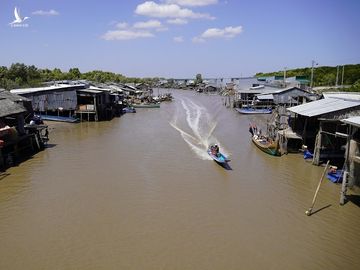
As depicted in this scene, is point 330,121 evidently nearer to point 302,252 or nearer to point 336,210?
point 336,210

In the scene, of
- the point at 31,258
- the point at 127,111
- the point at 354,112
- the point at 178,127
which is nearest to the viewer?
the point at 31,258

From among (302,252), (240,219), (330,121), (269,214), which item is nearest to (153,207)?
(240,219)

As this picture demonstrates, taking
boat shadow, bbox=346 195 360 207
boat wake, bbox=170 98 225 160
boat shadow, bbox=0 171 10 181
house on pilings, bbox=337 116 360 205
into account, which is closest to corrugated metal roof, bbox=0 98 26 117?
boat shadow, bbox=0 171 10 181

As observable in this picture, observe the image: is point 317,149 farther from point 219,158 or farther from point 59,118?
point 59,118

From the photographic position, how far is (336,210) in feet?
41.6

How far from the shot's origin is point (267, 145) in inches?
829

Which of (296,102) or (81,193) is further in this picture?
(296,102)

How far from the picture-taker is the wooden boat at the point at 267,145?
2042 cm

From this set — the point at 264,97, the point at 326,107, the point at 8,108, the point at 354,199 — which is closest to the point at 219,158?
the point at 326,107

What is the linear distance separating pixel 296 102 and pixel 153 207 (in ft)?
88.3

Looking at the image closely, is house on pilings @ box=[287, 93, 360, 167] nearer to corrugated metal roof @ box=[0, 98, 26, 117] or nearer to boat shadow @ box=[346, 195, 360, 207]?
boat shadow @ box=[346, 195, 360, 207]

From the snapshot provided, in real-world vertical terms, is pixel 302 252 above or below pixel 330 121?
below

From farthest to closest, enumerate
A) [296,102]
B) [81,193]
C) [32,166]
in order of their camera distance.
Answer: [296,102] → [32,166] → [81,193]

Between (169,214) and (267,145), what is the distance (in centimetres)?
1098
